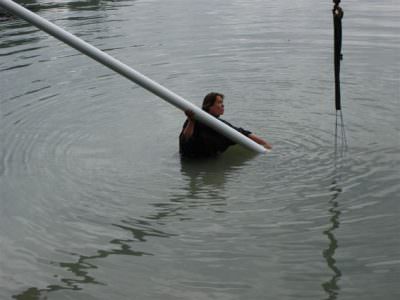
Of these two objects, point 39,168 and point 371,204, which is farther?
point 39,168

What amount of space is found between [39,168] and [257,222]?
361 centimetres

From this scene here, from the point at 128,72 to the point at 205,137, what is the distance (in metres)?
1.46

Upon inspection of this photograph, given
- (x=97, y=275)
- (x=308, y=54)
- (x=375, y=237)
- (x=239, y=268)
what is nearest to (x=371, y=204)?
(x=375, y=237)

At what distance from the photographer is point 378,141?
1034 centimetres

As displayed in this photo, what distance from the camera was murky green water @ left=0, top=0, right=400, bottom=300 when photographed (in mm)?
6844

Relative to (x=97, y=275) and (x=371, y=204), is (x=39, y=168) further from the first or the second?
Result: (x=371, y=204)

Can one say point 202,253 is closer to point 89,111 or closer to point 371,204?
point 371,204

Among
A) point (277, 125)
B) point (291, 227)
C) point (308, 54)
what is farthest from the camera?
point (308, 54)

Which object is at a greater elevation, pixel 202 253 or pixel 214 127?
pixel 214 127

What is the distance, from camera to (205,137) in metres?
9.98

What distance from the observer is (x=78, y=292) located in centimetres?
668

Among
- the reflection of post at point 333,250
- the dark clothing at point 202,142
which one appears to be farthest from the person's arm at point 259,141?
the reflection of post at point 333,250

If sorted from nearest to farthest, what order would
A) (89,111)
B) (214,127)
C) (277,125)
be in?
1. (214,127)
2. (277,125)
3. (89,111)

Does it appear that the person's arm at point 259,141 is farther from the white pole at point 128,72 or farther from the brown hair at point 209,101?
the brown hair at point 209,101
